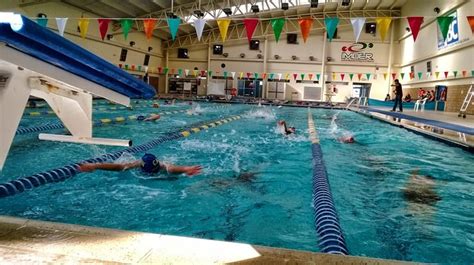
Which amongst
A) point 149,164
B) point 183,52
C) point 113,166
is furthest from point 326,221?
point 183,52

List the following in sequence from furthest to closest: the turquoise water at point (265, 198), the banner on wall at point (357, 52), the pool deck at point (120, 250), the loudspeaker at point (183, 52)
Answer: the loudspeaker at point (183, 52) → the banner on wall at point (357, 52) → the turquoise water at point (265, 198) → the pool deck at point (120, 250)

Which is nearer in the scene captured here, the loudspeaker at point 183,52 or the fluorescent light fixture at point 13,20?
the fluorescent light fixture at point 13,20

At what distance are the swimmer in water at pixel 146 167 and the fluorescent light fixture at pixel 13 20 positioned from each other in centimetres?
259

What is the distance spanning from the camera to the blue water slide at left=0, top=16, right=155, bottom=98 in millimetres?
1546

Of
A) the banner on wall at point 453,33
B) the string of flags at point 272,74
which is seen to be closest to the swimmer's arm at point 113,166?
the banner on wall at point 453,33

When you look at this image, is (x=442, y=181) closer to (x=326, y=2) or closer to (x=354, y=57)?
(x=326, y=2)

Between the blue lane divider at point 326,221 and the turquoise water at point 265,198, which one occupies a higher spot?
the blue lane divider at point 326,221

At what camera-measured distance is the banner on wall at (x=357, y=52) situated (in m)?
25.4

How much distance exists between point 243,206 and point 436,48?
18.4 metres

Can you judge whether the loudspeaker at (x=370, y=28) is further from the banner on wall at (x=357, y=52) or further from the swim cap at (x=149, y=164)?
the swim cap at (x=149, y=164)

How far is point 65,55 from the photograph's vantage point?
1864mm

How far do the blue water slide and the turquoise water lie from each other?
1066mm

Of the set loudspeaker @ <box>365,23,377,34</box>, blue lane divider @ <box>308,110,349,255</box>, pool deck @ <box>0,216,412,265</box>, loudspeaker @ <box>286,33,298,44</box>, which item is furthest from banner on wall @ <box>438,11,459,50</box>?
pool deck @ <box>0,216,412,265</box>

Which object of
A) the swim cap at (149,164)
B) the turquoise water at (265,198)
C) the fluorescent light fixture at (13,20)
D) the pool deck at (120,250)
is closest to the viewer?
the pool deck at (120,250)
